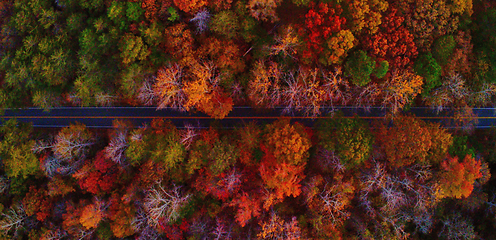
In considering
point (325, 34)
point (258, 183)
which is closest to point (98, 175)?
point (258, 183)

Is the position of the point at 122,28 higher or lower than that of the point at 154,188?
higher

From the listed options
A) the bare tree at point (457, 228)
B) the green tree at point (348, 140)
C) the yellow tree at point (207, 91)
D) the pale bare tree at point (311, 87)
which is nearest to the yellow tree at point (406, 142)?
the green tree at point (348, 140)

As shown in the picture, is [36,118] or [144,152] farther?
[36,118]

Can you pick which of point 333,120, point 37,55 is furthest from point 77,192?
point 333,120

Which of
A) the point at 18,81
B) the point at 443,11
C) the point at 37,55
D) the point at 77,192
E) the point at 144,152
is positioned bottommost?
the point at 77,192

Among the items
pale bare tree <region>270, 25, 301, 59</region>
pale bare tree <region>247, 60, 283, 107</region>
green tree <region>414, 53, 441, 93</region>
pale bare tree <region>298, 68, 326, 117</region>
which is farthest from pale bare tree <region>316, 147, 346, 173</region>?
green tree <region>414, 53, 441, 93</region>

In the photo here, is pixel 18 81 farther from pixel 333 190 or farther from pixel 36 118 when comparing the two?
pixel 333 190

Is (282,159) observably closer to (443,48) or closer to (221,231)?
(221,231)
